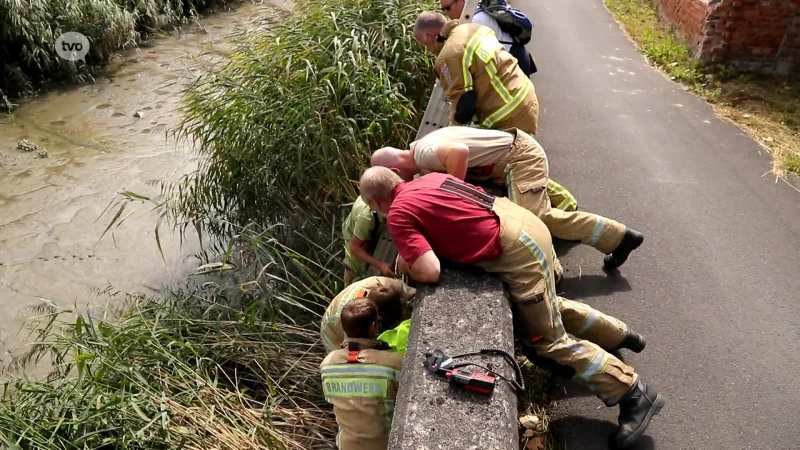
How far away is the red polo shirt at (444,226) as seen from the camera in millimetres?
2756

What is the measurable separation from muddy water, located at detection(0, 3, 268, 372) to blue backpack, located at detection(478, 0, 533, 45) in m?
2.72

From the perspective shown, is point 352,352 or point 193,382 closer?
point 352,352

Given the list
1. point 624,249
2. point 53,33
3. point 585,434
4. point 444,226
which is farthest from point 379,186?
point 53,33

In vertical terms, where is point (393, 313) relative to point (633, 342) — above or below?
above

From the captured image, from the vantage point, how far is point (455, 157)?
3350 mm

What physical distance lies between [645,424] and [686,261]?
5.78 feet

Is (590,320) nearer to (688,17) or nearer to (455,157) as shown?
(455,157)

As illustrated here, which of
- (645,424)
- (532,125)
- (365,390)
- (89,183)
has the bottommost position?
(89,183)

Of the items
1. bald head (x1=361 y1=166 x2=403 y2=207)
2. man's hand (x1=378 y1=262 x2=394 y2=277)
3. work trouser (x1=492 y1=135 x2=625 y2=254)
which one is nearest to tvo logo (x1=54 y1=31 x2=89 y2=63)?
man's hand (x1=378 y1=262 x2=394 y2=277)

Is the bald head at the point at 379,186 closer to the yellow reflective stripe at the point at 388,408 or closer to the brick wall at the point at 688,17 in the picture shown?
the yellow reflective stripe at the point at 388,408

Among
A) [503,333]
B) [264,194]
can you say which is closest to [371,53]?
[264,194]

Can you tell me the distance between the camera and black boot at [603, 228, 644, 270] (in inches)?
153

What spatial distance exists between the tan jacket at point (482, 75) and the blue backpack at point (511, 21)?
2.52ft

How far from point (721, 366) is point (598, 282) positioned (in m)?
0.88
